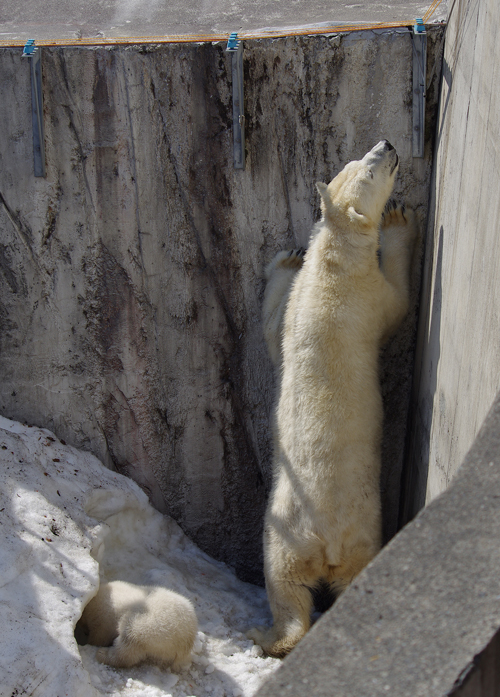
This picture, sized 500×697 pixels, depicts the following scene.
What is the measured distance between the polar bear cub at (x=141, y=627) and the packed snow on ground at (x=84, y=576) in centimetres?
9

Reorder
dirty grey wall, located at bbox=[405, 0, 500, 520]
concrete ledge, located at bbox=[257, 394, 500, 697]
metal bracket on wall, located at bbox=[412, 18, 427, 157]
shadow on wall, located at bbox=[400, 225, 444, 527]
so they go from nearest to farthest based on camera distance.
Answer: concrete ledge, located at bbox=[257, 394, 500, 697] < dirty grey wall, located at bbox=[405, 0, 500, 520] < shadow on wall, located at bbox=[400, 225, 444, 527] < metal bracket on wall, located at bbox=[412, 18, 427, 157]

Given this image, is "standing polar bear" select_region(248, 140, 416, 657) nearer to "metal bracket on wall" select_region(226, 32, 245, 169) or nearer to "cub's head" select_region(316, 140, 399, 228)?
"cub's head" select_region(316, 140, 399, 228)

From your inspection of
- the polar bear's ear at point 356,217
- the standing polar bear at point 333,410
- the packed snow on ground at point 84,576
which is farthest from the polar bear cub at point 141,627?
the polar bear's ear at point 356,217

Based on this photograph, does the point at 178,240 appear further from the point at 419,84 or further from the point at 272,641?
the point at 272,641

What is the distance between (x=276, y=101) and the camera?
4.77 metres

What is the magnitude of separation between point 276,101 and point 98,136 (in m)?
1.32

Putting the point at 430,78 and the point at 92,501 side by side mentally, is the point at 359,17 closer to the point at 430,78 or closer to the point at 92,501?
the point at 430,78

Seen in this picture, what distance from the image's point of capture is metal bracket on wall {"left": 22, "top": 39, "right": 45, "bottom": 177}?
184 inches

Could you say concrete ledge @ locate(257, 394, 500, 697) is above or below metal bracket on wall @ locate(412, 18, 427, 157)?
below

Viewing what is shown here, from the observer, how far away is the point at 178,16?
5.33 m

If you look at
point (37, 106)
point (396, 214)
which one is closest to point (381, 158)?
point (396, 214)

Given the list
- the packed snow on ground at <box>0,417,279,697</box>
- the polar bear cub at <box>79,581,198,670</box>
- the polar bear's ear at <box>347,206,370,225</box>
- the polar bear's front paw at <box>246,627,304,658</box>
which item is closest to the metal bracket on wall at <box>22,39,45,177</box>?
the packed snow on ground at <box>0,417,279,697</box>

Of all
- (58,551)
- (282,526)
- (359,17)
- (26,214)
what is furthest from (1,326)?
(359,17)

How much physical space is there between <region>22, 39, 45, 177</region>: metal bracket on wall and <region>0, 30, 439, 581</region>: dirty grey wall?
0.08 metres
